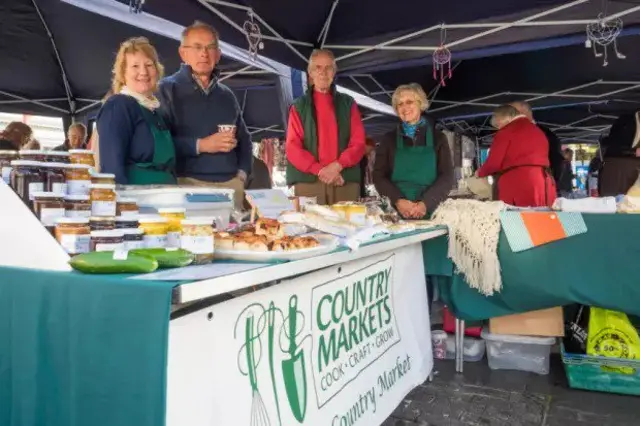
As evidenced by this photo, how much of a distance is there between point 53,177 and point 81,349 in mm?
412

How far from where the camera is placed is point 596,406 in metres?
2.36

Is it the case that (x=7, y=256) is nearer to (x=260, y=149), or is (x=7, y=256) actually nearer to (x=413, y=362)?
(x=413, y=362)

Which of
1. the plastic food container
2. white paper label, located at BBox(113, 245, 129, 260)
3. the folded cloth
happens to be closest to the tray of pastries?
white paper label, located at BBox(113, 245, 129, 260)

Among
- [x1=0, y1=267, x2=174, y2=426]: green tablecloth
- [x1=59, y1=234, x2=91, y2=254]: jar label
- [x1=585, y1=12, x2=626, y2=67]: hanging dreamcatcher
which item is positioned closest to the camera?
[x1=0, y1=267, x2=174, y2=426]: green tablecloth

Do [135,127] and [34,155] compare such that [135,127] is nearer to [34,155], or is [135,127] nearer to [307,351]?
[34,155]

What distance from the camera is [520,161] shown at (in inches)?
137

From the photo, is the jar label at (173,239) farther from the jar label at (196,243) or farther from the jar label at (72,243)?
the jar label at (72,243)

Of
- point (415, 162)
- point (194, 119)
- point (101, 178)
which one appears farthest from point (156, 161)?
point (415, 162)

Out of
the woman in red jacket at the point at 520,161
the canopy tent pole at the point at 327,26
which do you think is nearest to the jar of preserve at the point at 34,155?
the canopy tent pole at the point at 327,26

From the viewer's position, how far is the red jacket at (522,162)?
347 cm

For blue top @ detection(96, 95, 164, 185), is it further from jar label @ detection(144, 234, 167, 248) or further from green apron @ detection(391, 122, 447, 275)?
green apron @ detection(391, 122, 447, 275)

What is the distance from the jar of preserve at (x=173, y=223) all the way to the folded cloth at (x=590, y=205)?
6.67ft

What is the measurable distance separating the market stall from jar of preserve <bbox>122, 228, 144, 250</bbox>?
1cm

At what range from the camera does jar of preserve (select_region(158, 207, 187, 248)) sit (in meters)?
1.21
